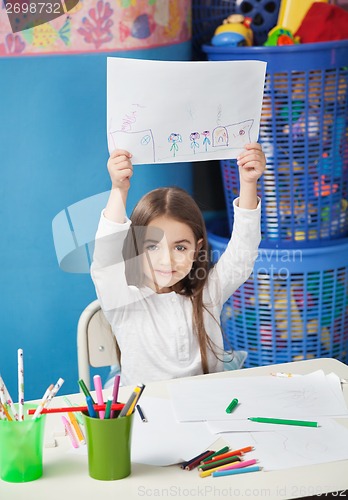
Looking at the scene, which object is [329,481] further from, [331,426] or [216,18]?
[216,18]

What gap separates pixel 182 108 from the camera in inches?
58.7

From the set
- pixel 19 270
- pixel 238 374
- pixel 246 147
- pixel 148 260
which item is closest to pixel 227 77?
pixel 246 147

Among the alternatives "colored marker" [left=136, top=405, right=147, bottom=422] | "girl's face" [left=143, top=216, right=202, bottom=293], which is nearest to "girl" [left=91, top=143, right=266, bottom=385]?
"girl's face" [left=143, top=216, right=202, bottom=293]

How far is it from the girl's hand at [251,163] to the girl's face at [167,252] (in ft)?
0.58

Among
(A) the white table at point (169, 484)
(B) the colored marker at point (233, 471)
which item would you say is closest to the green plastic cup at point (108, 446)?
(A) the white table at point (169, 484)

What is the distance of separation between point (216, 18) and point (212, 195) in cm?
54

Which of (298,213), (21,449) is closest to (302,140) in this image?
(298,213)

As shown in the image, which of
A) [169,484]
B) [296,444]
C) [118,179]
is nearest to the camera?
[169,484]

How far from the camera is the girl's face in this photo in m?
1.61

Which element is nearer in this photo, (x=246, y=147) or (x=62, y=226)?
(x=246, y=147)

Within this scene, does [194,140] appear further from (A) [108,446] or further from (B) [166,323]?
(A) [108,446]

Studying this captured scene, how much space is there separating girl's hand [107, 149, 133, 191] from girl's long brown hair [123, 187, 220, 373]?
0.19 m

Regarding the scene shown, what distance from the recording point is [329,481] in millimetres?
1077

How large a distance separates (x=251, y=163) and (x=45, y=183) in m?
0.78
